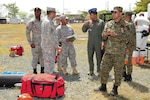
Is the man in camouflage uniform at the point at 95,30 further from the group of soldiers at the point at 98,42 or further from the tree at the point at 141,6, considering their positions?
the tree at the point at 141,6

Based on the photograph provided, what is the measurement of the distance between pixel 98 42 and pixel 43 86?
8.36 ft

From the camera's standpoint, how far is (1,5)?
114m

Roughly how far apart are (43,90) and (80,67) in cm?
409

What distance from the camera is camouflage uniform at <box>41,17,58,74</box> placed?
670 cm

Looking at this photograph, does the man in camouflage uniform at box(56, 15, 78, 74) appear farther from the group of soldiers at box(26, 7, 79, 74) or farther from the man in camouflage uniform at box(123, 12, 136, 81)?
the man in camouflage uniform at box(123, 12, 136, 81)

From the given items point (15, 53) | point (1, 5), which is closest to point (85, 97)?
point (15, 53)

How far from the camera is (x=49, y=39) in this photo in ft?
22.4

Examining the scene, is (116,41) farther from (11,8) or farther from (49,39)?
(11,8)

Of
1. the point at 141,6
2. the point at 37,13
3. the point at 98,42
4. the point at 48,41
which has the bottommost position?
the point at 98,42

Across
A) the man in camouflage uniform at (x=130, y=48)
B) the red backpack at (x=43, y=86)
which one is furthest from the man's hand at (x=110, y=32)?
the red backpack at (x=43, y=86)

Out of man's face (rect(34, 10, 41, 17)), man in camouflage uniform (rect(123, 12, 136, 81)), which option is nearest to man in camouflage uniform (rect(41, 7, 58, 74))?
man's face (rect(34, 10, 41, 17))

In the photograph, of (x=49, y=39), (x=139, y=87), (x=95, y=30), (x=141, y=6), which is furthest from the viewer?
(x=141, y=6)

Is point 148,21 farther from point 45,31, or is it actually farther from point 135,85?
point 45,31

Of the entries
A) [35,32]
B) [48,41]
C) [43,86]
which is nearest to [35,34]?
[35,32]
